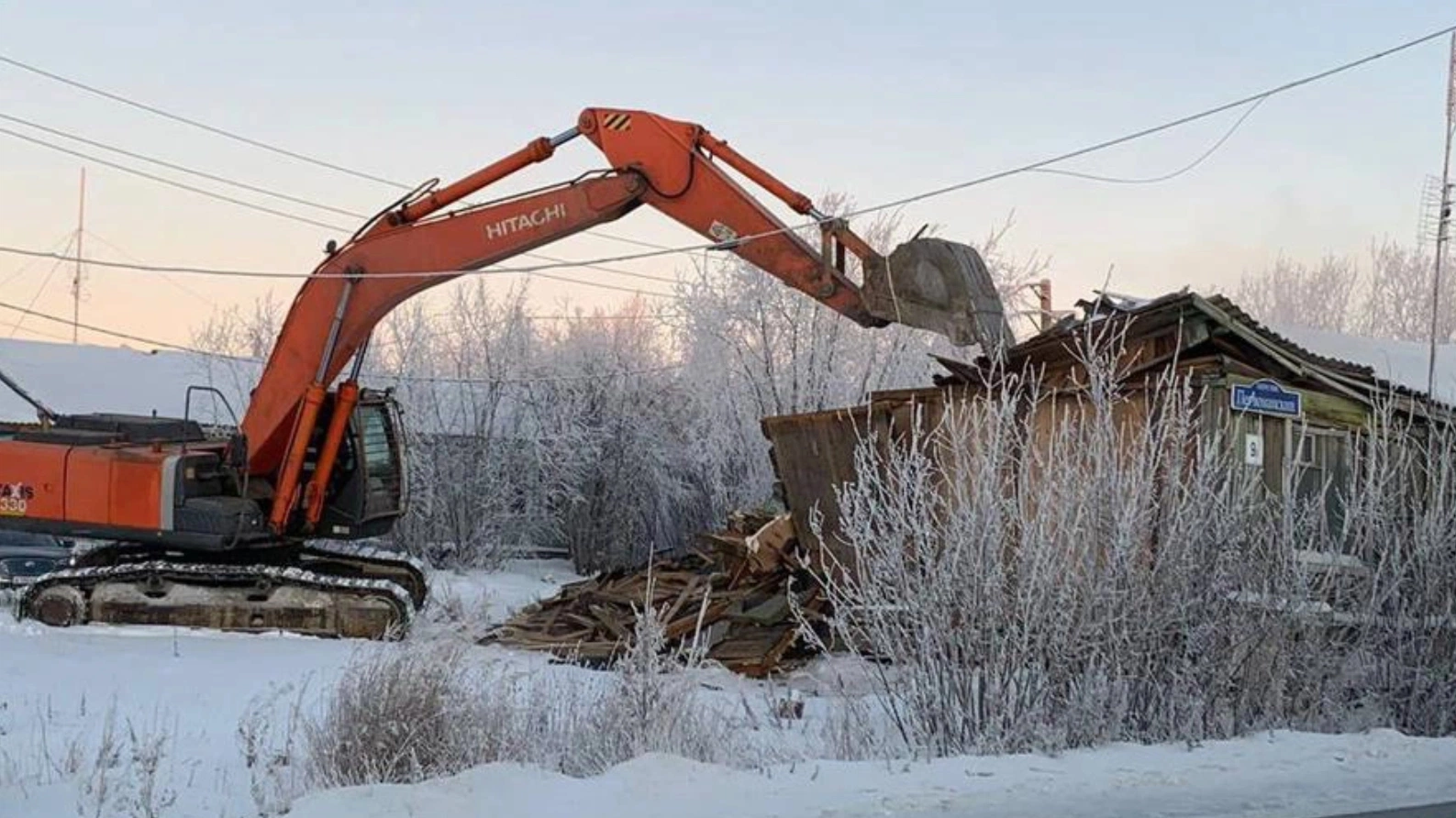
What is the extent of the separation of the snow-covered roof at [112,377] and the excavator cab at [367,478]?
1686cm

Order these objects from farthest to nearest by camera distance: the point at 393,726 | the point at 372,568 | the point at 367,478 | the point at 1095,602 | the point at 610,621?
the point at 372,568 → the point at 367,478 → the point at 610,621 → the point at 1095,602 → the point at 393,726

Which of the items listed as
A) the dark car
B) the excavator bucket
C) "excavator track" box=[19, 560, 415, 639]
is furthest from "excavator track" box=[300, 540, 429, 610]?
the excavator bucket

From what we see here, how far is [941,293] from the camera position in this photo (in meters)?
11.7

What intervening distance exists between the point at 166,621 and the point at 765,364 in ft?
54.4

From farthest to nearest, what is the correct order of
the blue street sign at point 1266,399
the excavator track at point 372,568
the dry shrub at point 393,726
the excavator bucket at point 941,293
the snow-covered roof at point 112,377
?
1. the snow-covered roof at point 112,377
2. the excavator track at point 372,568
3. the excavator bucket at point 941,293
4. the blue street sign at point 1266,399
5. the dry shrub at point 393,726

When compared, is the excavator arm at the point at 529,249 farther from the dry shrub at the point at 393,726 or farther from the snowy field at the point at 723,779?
the dry shrub at the point at 393,726

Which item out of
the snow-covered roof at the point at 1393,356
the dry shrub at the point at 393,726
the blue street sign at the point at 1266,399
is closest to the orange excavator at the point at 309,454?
the blue street sign at the point at 1266,399

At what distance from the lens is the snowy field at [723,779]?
617cm

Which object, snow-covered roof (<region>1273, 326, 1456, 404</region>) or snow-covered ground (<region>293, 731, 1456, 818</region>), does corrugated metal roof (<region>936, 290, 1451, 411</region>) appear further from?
snow-covered ground (<region>293, 731, 1456, 818</region>)

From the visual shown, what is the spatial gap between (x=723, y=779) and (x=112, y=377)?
31.1 metres

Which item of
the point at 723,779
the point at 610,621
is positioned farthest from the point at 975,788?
the point at 610,621

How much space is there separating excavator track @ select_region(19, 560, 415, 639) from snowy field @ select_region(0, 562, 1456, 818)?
449 centimetres

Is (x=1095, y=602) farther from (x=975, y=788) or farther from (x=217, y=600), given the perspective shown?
(x=217, y=600)

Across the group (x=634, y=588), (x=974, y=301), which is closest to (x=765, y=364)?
(x=634, y=588)
